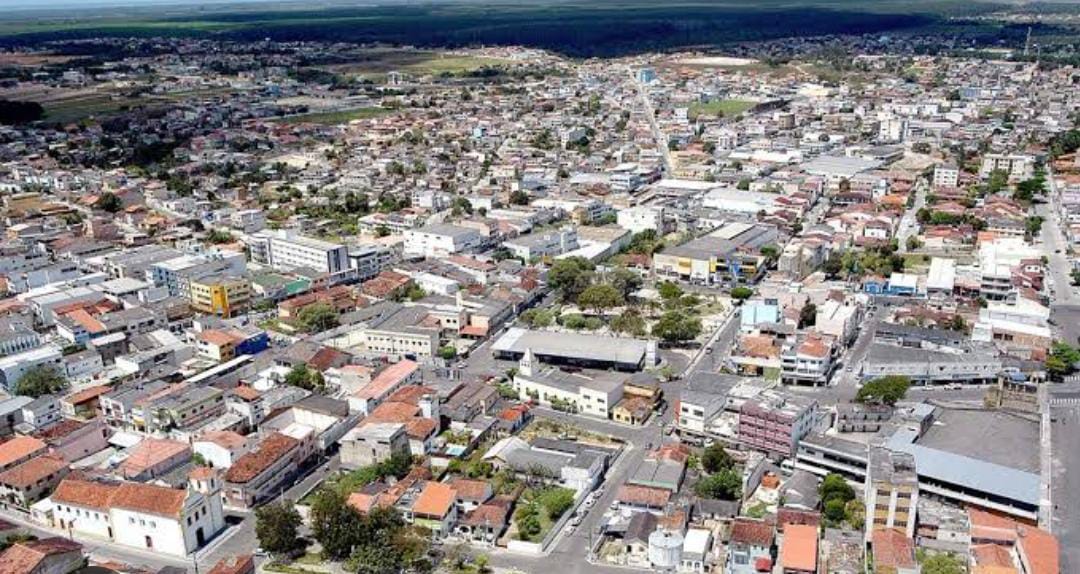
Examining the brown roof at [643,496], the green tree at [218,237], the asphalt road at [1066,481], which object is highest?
the green tree at [218,237]

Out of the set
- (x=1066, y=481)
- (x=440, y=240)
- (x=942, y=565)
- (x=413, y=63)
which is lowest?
(x=1066, y=481)

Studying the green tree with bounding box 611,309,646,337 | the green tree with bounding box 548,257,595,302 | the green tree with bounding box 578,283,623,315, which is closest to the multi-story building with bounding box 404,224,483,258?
the green tree with bounding box 548,257,595,302

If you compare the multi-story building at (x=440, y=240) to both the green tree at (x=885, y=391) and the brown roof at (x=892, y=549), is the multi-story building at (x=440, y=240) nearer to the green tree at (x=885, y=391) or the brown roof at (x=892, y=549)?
the green tree at (x=885, y=391)

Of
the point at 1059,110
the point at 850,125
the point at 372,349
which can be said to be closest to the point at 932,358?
the point at 372,349

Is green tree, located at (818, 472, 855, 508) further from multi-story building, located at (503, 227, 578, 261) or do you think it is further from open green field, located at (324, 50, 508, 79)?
open green field, located at (324, 50, 508, 79)

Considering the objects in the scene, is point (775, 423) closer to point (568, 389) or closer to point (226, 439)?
point (568, 389)

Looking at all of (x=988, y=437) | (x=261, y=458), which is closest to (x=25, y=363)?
(x=261, y=458)

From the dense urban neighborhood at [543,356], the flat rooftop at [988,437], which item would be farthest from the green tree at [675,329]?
the flat rooftop at [988,437]
